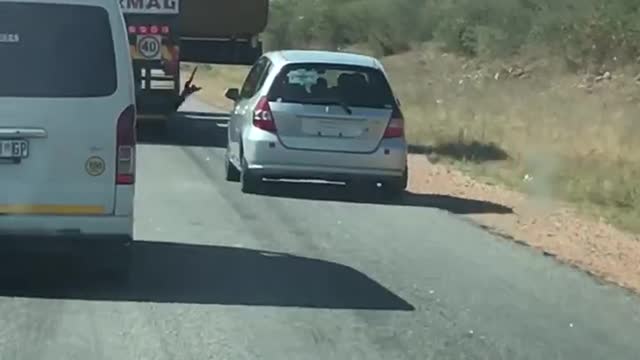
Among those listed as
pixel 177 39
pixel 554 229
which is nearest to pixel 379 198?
pixel 554 229

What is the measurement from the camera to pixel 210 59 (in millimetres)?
28781

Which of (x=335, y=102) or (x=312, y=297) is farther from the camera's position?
(x=335, y=102)

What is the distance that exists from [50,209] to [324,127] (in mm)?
7354

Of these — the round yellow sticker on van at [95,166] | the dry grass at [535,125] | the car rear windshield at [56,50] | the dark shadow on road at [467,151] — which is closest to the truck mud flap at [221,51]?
the dry grass at [535,125]

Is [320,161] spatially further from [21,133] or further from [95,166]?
[21,133]

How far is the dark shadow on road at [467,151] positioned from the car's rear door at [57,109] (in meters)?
14.1

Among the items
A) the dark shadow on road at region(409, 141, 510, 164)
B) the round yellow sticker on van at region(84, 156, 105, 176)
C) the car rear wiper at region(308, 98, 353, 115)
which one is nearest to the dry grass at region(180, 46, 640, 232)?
the dark shadow on road at region(409, 141, 510, 164)

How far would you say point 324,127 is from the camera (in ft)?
57.2

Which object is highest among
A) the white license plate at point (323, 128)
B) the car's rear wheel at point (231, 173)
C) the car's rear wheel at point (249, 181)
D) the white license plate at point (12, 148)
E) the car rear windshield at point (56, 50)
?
the car rear windshield at point (56, 50)

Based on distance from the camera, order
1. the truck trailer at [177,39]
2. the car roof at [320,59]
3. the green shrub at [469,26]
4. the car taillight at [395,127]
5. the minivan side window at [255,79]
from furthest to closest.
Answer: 1. the green shrub at [469,26]
2. the truck trailer at [177,39]
3. the minivan side window at [255,79]
4. the car roof at [320,59]
5. the car taillight at [395,127]

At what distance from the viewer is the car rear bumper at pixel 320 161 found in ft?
56.9

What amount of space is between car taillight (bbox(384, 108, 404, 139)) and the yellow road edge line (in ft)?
24.7

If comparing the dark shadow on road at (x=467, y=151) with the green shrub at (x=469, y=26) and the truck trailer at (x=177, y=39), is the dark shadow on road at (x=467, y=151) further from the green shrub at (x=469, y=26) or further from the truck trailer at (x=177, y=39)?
the green shrub at (x=469, y=26)

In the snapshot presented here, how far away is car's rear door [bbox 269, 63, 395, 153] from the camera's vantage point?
17422 mm
